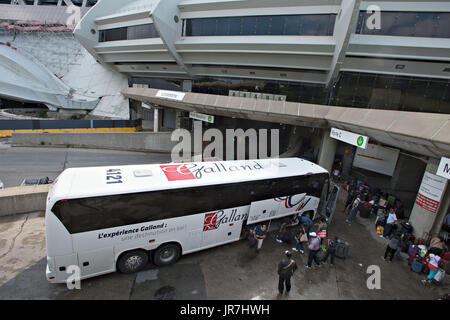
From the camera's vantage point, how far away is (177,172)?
25.7ft

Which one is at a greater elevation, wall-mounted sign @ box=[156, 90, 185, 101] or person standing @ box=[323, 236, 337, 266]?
wall-mounted sign @ box=[156, 90, 185, 101]

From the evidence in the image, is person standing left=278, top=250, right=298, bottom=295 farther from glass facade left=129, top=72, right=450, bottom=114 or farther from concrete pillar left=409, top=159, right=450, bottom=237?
glass facade left=129, top=72, right=450, bottom=114

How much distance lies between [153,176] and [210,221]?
2585 mm

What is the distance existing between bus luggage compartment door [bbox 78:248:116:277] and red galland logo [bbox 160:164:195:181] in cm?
282

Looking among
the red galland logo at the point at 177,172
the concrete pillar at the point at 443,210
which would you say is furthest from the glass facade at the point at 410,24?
the red galland logo at the point at 177,172

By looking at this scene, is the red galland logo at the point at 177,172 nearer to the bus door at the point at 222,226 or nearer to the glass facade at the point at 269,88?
the bus door at the point at 222,226

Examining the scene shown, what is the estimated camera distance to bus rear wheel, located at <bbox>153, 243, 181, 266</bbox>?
725 centimetres

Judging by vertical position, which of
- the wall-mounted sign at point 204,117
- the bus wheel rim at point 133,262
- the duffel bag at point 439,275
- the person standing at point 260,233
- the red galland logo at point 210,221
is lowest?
the bus wheel rim at point 133,262

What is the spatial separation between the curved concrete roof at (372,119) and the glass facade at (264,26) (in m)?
8.60

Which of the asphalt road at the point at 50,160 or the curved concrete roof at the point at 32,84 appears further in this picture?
the curved concrete roof at the point at 32,84

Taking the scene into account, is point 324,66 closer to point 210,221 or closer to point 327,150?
point 327,150

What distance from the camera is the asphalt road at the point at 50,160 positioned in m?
15.6

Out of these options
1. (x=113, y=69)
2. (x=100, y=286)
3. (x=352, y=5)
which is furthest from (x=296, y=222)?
(x=113, y=69)

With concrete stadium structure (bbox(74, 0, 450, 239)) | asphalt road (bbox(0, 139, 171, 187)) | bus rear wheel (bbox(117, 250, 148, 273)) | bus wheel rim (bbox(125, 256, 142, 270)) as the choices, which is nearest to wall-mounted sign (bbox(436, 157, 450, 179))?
concrete stadium structure (bbox(74, 0, 450, 239))
